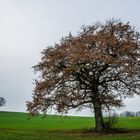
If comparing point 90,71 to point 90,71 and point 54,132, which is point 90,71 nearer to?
point 90,71

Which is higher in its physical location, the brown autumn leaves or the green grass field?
the brown autumn leaves

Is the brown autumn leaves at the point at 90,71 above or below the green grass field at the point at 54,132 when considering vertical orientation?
above

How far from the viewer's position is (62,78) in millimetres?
49938

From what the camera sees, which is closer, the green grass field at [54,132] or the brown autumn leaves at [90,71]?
the green grass field at [54,132]

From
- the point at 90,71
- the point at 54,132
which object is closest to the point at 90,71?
the point at 90,71

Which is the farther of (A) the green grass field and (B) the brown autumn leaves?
(B) the brown autumn leaves

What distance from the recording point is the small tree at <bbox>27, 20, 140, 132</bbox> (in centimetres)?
4872

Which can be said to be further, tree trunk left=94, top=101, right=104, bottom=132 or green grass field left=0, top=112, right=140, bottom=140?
tree trunk left=94, top=101, right=104, bottom=132

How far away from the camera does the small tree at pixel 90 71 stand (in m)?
48.7

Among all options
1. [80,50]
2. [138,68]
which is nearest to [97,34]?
[80,50]

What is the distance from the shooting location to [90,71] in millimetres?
50719

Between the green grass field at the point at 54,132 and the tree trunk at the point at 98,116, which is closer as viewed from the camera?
the green grass field at the point at 54,132

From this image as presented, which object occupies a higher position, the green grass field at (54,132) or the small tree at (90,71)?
the small tree at (90,71)

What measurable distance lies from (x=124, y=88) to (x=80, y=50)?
797cm
